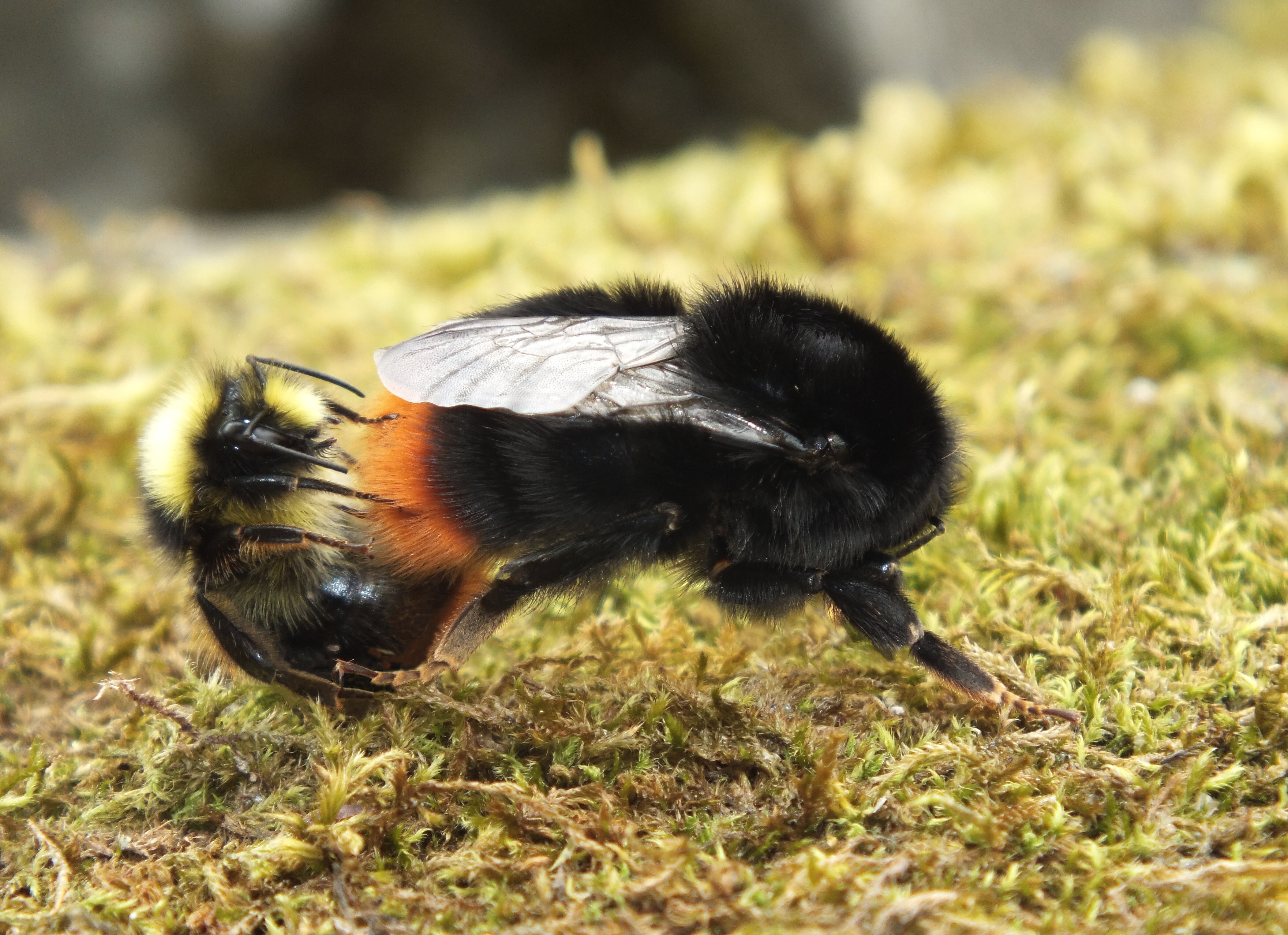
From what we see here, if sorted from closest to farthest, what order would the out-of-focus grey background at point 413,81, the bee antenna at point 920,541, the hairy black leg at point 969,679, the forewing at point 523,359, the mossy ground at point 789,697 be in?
1. the mossy ground at point 789,697
2. the forewing at point 523,359
3. the hairy black leg at point 969,679
4. the bee antenna at point 920,541
5. the out-of-focus grey background at point 413,81

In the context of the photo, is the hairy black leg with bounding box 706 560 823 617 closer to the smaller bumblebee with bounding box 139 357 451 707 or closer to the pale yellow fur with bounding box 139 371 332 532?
the smaller bumblebee with bounding box 139 357 451 707

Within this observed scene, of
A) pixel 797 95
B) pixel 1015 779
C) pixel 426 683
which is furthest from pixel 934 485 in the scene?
pixel 797 95

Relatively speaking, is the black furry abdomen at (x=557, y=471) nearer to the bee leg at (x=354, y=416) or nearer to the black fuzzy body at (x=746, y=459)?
the black fuzzy body at (x=746, y=459)

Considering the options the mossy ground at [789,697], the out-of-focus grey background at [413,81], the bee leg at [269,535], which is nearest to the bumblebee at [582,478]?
the bee leg at [269,535]

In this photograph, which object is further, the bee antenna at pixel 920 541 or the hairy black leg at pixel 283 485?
the bee antenna at pixel 920 541

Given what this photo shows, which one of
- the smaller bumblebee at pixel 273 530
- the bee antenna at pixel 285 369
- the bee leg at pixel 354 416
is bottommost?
the smaller bumblebee at pixel 273 530

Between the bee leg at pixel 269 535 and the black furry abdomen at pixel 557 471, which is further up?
the black furry abdomen at pixel 557 471

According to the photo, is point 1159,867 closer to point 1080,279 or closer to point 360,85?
point 1080,279

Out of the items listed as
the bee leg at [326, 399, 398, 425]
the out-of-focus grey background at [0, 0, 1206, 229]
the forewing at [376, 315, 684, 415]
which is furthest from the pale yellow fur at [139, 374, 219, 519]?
the out-of-focus grey background at [0, 0, 1206, 229]
